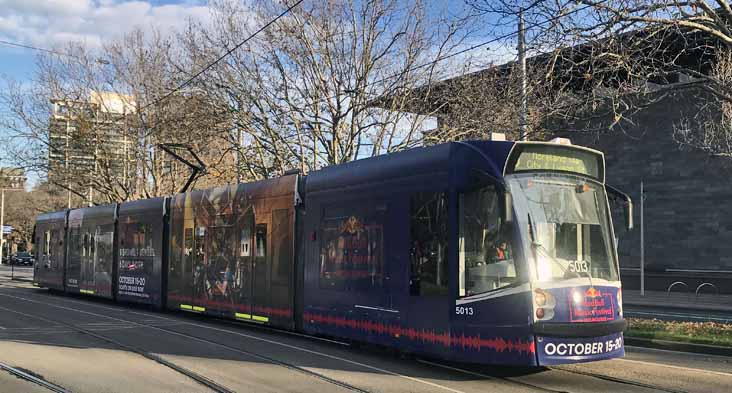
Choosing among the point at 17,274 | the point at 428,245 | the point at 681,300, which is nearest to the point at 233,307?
the point at 428,245

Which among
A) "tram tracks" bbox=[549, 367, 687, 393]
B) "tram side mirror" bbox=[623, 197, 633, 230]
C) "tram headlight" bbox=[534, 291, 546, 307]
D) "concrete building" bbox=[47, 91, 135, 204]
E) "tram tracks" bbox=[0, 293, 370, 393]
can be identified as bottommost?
"tram tracks" bbox=[549, 367, 687, 393]

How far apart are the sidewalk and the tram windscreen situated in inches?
594

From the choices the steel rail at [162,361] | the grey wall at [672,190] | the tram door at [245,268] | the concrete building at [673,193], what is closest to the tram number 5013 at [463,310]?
the steel rail at [162,361]

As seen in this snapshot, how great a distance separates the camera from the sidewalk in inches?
904

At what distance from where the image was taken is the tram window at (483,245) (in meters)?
8.44

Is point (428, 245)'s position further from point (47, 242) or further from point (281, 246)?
point (47, 242)

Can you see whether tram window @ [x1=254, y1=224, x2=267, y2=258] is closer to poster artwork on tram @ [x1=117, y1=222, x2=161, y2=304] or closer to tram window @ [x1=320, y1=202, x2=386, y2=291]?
tram window @ [x1=320, y1=202, x2=386, y2=291]

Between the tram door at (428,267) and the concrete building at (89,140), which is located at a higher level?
the concrete building at (89,140)

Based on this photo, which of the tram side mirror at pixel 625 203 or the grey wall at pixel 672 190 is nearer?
the tram side mirror at pixel 625 203

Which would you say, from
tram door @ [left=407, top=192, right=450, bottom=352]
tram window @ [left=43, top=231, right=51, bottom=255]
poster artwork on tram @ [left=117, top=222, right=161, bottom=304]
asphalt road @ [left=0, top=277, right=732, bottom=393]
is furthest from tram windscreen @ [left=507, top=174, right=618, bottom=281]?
tram window @ [left=43, top=231, right=51, bottom=255]

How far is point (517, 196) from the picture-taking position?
8.54 meters

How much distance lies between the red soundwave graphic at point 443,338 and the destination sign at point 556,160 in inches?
83.0

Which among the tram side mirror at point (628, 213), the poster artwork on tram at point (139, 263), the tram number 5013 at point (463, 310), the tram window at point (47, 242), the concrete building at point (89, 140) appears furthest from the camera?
the concrete building at point (89, 140)

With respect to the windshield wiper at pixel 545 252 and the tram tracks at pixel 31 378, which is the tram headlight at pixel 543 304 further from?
the tram tracks at pixel 31 378
